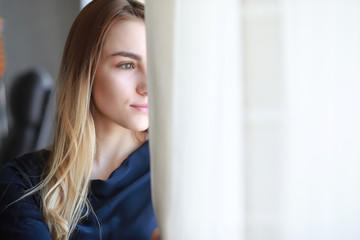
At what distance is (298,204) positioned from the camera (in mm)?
615

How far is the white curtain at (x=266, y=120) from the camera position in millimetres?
592

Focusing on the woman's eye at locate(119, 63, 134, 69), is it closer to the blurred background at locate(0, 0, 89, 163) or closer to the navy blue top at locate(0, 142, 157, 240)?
the navy blue top at locate(0, 142, 157, 240)

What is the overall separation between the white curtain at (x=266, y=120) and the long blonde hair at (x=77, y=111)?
1.07ft

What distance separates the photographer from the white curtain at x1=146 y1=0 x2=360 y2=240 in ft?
1.94

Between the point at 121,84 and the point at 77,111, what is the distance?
125 millimetres

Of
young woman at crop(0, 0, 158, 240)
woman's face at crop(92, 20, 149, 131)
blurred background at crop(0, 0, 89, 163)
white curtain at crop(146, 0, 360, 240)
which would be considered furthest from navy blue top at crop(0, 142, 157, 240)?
blurred background at crop(0, 0, 89, 163)

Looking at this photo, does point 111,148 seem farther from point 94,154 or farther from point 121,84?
point 121,84

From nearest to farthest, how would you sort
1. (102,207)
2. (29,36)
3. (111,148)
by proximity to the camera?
(102,207)
(111,148)
(29,36)

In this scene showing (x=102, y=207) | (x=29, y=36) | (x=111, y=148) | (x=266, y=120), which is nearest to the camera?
(x=266, y=120)

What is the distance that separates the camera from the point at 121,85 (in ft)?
3.19

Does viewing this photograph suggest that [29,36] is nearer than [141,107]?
No

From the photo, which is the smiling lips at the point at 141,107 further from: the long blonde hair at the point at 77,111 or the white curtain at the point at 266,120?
the white curtain at the point at 266,120

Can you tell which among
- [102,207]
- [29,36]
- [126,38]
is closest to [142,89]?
[126,38]

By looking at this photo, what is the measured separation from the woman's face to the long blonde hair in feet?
0.07
